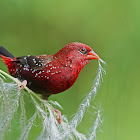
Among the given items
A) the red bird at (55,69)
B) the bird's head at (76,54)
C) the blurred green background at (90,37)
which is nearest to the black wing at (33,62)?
the red bird at (55,69)

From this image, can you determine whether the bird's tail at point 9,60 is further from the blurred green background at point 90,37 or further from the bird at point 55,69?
the blurred green background at point 90,37

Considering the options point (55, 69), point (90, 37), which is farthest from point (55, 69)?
point (90, 37)

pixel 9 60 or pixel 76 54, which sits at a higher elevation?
pixel 76 54

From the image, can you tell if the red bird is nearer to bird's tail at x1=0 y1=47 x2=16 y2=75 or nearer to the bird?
the bird

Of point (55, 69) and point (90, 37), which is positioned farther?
point (90, 37)

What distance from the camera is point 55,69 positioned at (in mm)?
2850

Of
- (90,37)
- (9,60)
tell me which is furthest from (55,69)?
(90,37)

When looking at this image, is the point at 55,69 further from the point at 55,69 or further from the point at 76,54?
the point at 76,54

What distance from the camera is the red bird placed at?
9.24 feet

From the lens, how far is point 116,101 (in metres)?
3.49

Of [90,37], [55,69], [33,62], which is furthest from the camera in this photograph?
[90,37]

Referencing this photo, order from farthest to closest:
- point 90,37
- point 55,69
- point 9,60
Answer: point 90,37 → point 9,60 → point 55,69

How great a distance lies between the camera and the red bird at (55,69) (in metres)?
2.82

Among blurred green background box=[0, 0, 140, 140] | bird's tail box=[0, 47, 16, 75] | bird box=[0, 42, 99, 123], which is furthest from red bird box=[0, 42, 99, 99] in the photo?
blurred green background box=[0, 0, 140, 140]
